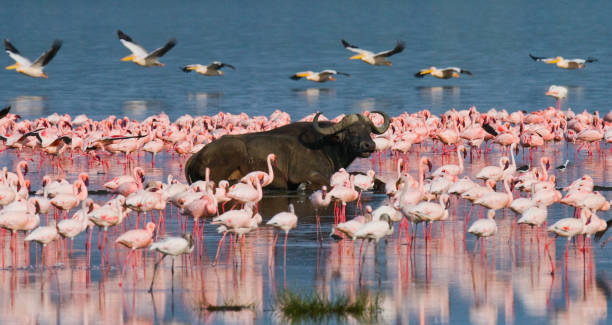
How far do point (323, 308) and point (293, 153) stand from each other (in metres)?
10.2

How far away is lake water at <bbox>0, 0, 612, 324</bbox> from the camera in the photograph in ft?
34.5

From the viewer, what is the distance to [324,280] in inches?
453

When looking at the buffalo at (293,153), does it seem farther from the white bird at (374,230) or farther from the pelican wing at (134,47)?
the pelican wing at (134,47)

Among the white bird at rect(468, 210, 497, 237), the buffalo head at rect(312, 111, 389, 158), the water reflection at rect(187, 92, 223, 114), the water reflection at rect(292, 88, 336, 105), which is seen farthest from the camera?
the water reflection at rect(292, 88, 336, 105)

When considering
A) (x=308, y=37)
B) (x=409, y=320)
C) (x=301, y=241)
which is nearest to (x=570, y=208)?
(x=301, y=241)

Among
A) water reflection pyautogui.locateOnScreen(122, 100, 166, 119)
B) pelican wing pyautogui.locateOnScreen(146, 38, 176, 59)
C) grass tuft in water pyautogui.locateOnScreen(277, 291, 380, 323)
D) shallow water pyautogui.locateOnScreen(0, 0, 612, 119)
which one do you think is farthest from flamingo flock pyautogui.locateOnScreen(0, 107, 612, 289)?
water reflection pyautogui.locateOnScreen(122, 100, 166, 119)

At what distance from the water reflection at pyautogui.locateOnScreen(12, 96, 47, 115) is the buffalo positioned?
71.3 ft

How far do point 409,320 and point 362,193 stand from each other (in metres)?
8.55

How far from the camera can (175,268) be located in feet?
39.9

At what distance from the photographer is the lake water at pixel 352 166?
1051 centimetres

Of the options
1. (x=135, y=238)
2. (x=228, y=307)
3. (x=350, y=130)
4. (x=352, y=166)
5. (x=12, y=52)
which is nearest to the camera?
(x=228, y=307)

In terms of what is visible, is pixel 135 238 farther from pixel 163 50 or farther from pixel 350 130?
pixel 163 50

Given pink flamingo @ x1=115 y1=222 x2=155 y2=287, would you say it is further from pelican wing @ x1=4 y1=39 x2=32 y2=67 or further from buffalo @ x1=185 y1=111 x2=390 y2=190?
pelican wing @ x1=4 y1=39 x2=32 y2=67

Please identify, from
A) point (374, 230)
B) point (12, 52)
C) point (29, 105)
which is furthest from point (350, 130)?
point (29, 105)
